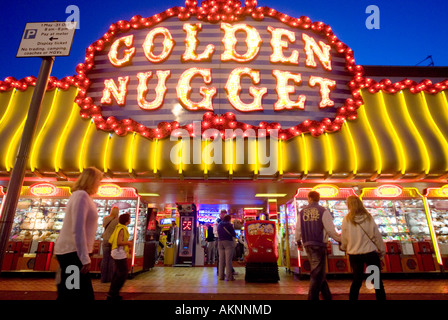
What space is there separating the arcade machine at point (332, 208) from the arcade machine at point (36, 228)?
7282mm

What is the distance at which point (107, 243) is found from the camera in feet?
23.4

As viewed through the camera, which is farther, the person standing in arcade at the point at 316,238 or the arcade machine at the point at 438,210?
the arcade machine at the point at 438,210

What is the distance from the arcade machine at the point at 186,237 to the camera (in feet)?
39.6

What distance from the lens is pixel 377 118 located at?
812 centimetres

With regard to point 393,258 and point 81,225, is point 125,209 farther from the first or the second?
point 393,258

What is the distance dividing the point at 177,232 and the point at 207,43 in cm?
860

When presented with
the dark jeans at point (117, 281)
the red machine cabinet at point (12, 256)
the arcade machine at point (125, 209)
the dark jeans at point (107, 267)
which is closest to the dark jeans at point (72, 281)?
the dark jeans at point (117, 281)

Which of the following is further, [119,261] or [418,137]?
[418,137]

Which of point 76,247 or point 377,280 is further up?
point 76,247

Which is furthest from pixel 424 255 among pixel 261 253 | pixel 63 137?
pixel 63 137

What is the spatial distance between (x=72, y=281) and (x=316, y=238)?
3.35 meters

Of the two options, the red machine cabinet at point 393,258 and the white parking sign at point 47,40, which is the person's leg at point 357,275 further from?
the white parking sign at point 47,40

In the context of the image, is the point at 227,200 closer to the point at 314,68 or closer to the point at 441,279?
the point at 314,68

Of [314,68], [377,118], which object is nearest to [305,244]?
[377,118]
